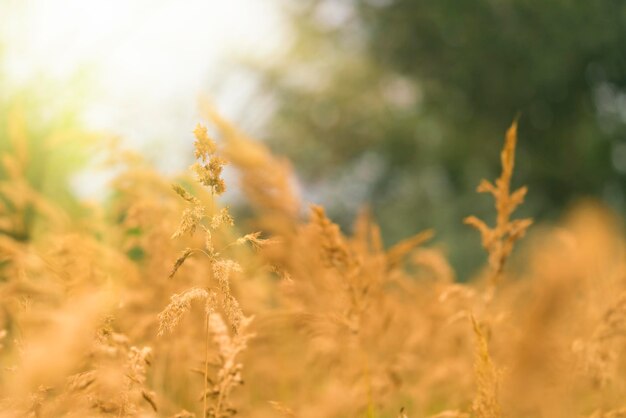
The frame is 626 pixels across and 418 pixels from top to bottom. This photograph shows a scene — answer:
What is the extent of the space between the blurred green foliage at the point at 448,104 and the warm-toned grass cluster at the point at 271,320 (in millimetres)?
10319

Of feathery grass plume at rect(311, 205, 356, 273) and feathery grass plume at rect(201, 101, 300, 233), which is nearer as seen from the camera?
feathery grass plume at rect(311, 205, 356, 273)

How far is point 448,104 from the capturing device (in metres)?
15.0

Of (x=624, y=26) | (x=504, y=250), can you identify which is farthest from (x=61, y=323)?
(x=624, y=26)

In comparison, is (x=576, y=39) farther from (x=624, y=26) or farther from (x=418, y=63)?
(x=418, y=63)

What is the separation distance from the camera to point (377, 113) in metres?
17.4

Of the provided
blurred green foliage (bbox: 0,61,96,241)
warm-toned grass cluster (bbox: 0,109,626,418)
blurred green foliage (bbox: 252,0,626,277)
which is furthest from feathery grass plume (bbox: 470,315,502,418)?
blurred green foliage (bbox: 252,0,626,277)

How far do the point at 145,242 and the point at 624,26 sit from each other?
38.7 ft

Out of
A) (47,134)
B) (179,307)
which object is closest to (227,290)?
(179,307)

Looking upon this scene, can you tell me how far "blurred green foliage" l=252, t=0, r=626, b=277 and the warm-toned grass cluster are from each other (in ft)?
33.9

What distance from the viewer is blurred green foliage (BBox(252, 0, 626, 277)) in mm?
13039

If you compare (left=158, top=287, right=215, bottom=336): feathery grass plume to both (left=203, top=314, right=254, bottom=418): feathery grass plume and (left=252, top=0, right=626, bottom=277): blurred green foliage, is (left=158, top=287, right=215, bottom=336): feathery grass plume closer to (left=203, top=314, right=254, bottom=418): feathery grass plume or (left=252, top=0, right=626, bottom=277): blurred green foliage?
(left=203, top=314, right=254, bottom=418): feathery grass plume

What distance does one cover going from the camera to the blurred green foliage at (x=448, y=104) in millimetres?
13039

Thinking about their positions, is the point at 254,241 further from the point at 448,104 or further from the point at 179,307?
Result: the point at 448,104

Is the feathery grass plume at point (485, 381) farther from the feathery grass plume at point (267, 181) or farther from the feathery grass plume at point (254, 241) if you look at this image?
the feathery grass plume at point (267, 181)
